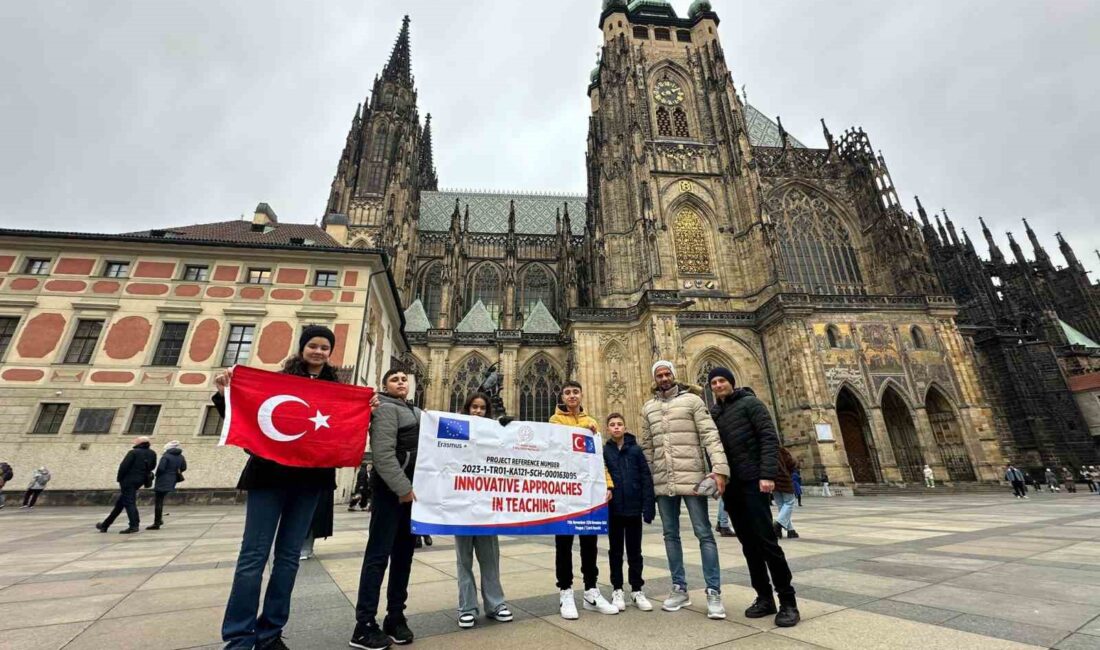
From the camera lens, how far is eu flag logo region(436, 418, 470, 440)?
3.81 meters

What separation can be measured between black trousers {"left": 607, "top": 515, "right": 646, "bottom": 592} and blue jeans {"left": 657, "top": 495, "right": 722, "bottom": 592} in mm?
261

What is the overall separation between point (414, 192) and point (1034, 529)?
45.0 m

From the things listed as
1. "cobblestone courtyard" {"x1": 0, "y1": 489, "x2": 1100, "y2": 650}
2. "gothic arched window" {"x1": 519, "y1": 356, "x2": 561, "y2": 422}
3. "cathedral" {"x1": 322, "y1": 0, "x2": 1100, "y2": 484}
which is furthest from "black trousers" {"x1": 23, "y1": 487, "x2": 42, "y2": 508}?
"gothic arched window" {"x1": 519, "y1": 356, "x2": 561, "y2": 422}

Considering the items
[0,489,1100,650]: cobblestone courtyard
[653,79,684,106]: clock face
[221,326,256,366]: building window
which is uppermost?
[653,79,684,106]: clock face

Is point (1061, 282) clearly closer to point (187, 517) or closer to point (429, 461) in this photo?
point (429, 461)

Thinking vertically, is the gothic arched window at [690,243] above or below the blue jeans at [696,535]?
above

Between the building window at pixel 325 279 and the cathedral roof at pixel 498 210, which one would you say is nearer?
the building window at pixel 325 279

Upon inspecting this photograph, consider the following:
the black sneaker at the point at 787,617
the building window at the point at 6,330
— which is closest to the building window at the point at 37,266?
the building window at the point at 6,330

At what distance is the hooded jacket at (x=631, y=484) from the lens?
4027mm

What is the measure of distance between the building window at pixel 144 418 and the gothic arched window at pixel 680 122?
113ft

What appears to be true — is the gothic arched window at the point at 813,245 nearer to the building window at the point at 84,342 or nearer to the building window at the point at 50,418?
the building window at the point at 84,342

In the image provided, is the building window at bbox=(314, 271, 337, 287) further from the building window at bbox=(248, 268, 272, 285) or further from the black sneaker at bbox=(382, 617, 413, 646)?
the black sneaker at bbox=(382, 617, 413, 646)

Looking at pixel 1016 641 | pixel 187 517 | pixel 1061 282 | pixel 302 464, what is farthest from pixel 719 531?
pixel 1061 282

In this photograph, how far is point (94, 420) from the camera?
1546 cm
